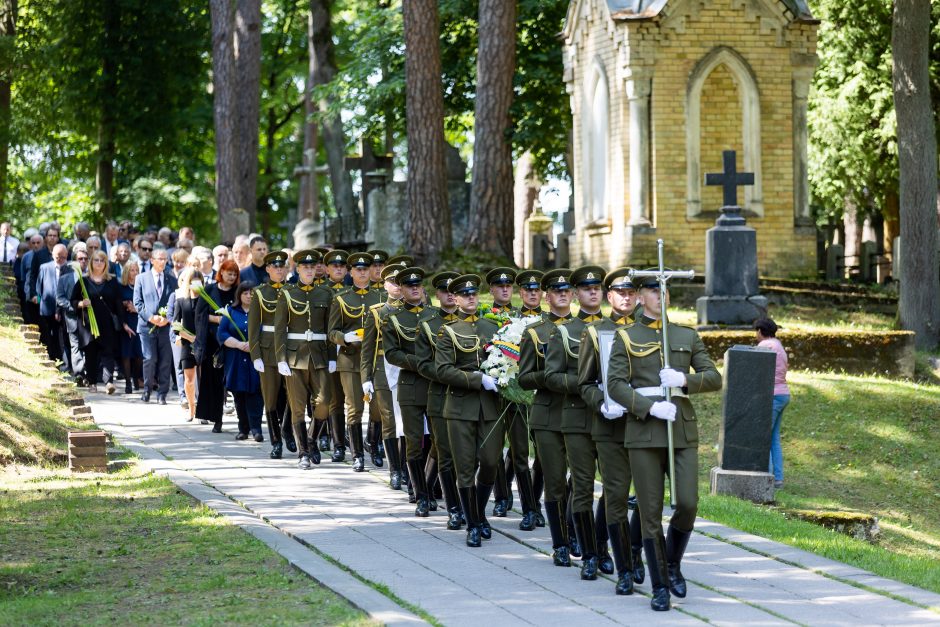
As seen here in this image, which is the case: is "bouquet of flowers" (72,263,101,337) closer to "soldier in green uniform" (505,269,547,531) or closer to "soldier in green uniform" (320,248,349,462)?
"soldier in green uniform" (320,248,349,462)

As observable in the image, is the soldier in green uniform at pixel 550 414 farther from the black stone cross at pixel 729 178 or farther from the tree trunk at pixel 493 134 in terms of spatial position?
the tree trunk at pixel 493 134

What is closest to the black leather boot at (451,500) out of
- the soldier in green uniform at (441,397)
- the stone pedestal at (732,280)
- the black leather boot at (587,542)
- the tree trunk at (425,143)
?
the soldier in green uniform at (441,397)

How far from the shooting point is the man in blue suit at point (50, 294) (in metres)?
19.7

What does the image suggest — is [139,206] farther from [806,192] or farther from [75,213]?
[806,192]

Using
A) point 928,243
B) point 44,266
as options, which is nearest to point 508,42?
point 928,243

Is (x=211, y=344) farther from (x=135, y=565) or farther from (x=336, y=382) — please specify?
(x=135, y=565)

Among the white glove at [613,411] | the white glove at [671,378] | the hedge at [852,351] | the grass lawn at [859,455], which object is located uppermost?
the white glove at [671,378]

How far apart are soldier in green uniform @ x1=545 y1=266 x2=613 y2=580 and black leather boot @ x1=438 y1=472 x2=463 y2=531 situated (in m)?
1.61

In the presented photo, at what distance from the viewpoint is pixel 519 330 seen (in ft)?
34.0

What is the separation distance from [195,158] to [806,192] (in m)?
20.4

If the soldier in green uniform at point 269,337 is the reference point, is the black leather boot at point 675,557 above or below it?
below

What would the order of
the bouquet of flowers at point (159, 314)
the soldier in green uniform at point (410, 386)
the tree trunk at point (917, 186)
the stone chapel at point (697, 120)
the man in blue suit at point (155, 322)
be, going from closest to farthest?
1. the soldier in green uniform at point (410, 386)
2. the bouquet of flowers at point (159, 314)
3. the man in blue suit at point (155, 322)
4. the tree trunk at point (917, 186)
5. the stone chapel at point (697, 120)

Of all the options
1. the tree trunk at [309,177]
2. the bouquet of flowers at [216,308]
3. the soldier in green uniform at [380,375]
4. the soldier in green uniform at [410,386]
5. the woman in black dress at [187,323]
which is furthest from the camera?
the tree trunk at [309,177]

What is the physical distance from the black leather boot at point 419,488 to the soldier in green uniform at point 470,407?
0.81 metres
